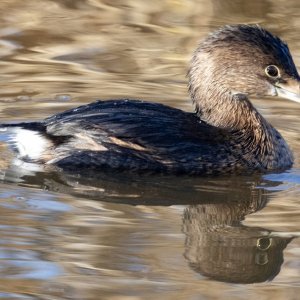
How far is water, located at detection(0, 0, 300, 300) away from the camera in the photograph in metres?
5.79

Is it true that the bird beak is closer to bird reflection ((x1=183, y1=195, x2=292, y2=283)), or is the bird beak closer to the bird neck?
the bird neck

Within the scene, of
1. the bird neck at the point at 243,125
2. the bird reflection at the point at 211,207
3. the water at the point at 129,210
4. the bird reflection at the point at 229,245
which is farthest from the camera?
the bird neck at the point at 243,125

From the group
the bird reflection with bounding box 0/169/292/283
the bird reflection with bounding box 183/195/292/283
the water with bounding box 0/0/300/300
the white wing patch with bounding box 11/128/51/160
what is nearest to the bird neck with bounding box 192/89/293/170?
the water with bounding box 0/0/300/300

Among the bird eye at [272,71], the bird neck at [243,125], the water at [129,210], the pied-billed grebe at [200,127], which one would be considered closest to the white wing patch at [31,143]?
the pied-billed grebe at [200,127]

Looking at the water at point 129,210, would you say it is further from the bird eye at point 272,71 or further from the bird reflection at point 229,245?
the bird eye at point 272,71

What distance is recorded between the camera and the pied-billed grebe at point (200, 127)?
7633mm

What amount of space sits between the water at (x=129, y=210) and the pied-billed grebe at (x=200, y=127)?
0.12 metres

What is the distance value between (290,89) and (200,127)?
74 cm

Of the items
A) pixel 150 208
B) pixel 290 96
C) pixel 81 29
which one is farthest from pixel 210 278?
pixel 81 29

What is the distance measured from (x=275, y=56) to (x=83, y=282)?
2957mm

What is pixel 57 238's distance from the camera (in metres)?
6.37

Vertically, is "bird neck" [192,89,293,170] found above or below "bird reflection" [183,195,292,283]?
above

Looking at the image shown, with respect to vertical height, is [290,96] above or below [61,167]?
above

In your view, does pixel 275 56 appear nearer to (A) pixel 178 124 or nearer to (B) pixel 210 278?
(A) pixel 178 124
